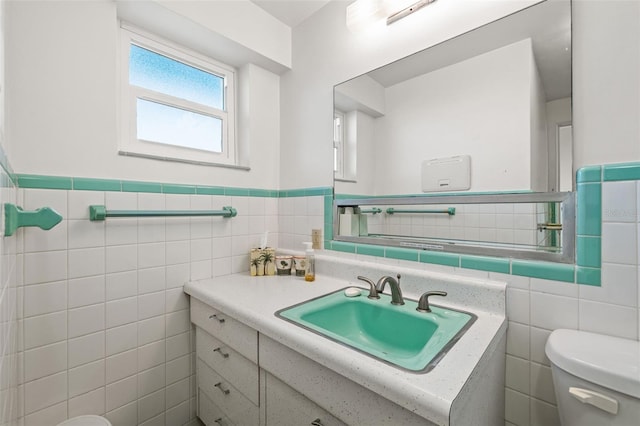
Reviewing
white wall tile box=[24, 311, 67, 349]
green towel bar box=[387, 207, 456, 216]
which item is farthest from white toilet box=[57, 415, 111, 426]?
green towel bar box=[387, 207, 456, 216]

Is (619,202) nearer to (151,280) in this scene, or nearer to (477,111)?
(477,111)

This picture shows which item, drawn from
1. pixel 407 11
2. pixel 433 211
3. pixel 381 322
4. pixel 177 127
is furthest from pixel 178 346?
pixel 407 11

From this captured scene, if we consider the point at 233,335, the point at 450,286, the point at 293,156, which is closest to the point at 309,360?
the point at 233,335

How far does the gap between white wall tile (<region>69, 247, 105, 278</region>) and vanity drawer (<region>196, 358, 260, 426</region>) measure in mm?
627

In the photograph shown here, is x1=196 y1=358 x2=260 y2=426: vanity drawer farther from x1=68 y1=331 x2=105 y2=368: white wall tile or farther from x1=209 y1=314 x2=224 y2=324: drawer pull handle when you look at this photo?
x1=68 y1=331 x2=105 y2=368: white wall tile

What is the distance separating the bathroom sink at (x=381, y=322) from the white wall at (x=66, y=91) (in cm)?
97

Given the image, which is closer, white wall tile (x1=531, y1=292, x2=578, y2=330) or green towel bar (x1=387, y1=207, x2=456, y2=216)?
white wall tile (x1=531, y1=292, x2=578, y2=330)

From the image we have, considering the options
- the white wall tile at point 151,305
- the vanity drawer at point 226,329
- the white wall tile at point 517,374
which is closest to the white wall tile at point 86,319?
the white wall tile at point 151,305

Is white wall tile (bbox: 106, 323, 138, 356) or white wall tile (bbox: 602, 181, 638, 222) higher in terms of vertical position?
white wall tile (bbox: 602, 181, 638, 222)

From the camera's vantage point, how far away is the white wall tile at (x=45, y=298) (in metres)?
0.97

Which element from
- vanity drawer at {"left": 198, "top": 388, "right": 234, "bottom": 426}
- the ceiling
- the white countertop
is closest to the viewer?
the white countertop

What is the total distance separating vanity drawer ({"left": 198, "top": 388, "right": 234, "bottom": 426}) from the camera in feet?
3.82

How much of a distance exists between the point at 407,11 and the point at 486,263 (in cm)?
111

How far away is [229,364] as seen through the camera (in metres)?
1.11
